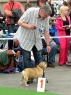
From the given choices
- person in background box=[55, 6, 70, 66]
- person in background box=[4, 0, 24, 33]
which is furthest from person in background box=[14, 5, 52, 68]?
person in background box=[4, 0, 24, 33]

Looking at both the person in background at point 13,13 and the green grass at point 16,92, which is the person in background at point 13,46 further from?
the green grass at point 16,92

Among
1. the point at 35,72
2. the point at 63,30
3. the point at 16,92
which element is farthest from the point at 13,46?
the point at 16,92

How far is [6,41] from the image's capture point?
817 cm

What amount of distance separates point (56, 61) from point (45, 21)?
2.83 metres

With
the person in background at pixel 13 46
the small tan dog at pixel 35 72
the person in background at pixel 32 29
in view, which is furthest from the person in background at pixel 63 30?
the small tan dog at pixel 35 72

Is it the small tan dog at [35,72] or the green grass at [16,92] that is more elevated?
the small tan dog at [35,72]

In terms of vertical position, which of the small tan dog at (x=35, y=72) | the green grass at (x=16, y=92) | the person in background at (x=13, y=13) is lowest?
the green grass at (x=16, y=92)

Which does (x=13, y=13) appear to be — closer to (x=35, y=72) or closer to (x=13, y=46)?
(x=13, y=46)

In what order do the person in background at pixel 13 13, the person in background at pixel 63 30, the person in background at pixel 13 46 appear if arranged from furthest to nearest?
the person in background at pixel 13 13, the person in background at pixel 63 30, the person in background at pixel 13 46

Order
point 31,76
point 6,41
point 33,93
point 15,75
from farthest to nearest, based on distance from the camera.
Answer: point 6,41 → point 15,75 → point 31,76 → point 33,93

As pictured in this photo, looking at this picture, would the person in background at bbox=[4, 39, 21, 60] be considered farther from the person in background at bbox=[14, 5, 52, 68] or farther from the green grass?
the green grass

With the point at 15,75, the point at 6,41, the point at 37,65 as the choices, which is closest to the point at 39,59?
the point at 37,65

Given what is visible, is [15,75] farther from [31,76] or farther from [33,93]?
[33,93]

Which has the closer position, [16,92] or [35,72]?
[16,92]
